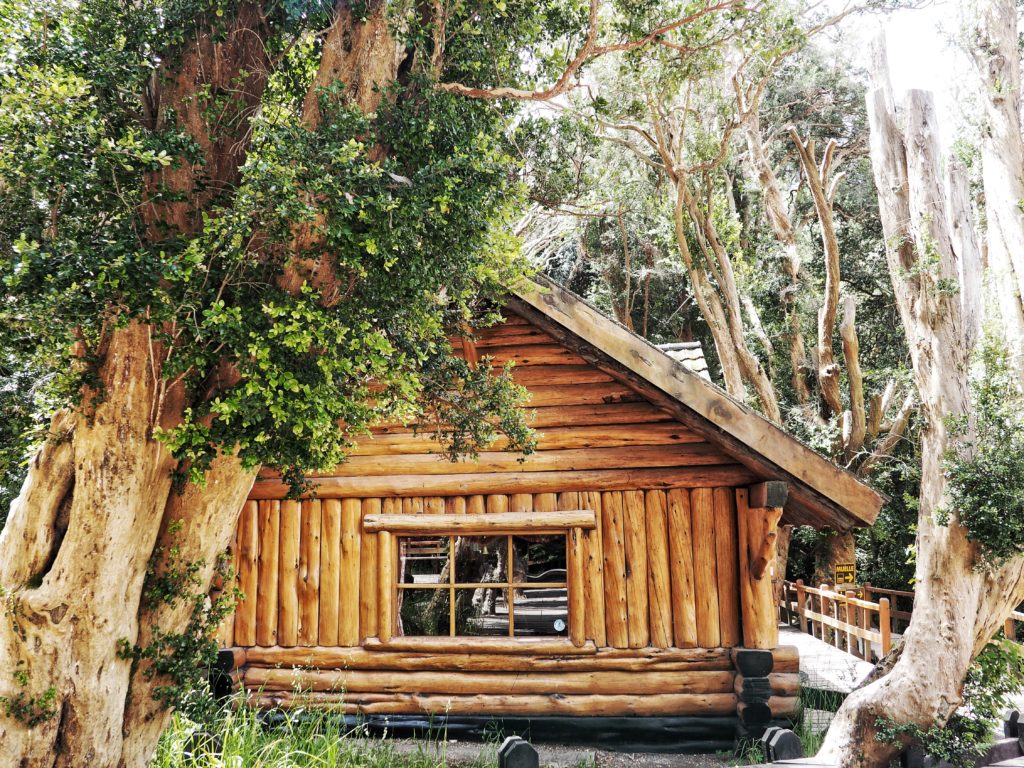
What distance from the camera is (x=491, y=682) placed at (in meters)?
6.87

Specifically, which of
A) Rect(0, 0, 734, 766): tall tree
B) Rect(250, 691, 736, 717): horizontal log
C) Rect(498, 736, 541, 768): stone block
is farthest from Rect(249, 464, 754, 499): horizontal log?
Rect(498, 736, 541, 768): stone block

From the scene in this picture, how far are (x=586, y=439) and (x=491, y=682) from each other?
8.57 feet

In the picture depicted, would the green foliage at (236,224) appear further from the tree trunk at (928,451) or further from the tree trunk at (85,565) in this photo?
the tree trunk at (928,451)

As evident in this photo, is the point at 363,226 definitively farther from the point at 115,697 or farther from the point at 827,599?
the point at 827,599

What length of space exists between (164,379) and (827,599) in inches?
485

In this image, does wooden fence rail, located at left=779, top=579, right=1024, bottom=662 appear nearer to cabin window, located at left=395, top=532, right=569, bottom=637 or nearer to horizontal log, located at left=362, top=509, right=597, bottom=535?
cabin window, located at left=395, top=532, right=569, bottom=637

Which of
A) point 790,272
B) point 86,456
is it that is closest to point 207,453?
point 86,456

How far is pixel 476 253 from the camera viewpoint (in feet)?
13.8

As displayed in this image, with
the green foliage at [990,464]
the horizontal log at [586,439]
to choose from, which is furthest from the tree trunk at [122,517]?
the green foliage at [990,464]

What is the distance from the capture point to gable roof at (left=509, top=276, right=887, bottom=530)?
612 centimetres

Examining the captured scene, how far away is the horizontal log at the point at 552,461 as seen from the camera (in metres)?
6.86

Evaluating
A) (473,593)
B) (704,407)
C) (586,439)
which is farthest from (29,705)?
(473,593)

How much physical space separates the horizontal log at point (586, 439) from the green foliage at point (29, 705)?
3592 millimetres

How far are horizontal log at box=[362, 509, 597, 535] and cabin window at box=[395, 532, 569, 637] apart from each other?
26 cm
